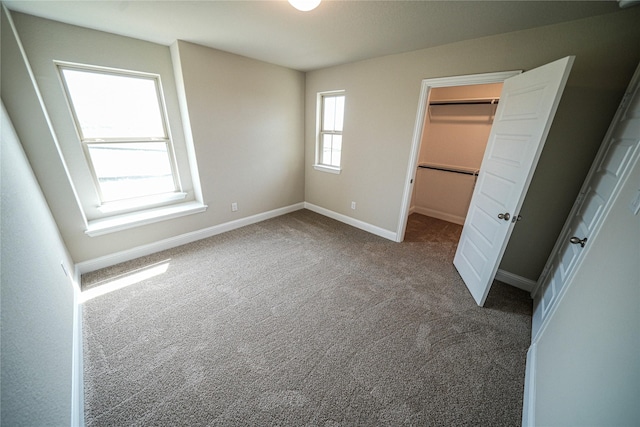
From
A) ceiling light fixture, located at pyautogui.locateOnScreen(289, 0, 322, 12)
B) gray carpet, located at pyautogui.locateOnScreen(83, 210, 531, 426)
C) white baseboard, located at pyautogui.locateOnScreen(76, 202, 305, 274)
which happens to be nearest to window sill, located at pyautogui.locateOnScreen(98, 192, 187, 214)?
white baseboard, located at pyautogui.locateOnScreen(76, 202, 305, 274)

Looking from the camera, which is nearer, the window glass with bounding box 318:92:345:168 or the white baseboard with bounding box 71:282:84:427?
the white baseboard with bounding box 71:282:84:427

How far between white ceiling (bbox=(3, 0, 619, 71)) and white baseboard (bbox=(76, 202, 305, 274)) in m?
2.16

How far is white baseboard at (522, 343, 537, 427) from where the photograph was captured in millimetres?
1184

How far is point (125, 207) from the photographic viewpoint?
254 cm

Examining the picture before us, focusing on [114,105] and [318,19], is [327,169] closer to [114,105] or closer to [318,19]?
[318,19]

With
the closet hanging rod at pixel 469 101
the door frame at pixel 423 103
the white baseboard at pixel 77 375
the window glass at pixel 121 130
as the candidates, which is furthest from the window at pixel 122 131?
the closet hanging rod at pixel 469 101

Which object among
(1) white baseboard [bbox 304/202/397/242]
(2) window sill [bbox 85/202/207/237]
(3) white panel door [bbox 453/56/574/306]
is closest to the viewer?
(3) white panel door [bbox 453/56/574/306]

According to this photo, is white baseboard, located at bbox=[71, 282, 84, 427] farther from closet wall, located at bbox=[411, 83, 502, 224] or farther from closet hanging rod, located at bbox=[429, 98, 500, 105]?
closet hanging rod, located at bbox=[429, 98, 500, 105]

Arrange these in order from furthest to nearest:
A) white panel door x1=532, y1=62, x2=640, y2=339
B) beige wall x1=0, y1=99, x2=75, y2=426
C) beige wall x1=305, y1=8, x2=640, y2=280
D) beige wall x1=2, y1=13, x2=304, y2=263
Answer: beige wall x1=2, y1=13, x2=304, y2=263
beige wall x1=305, y1=8, x2=640, y2=280
white panel door x1=532, y1=62, x2=640, y2=339
beige wall x1=0, y1=99, x2=75, y2=426

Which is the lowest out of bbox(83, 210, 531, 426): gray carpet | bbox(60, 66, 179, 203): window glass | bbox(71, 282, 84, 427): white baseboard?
bbox(83, 210, 531, 426): gray carpet

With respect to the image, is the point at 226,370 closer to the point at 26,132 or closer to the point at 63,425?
the point at 63,425

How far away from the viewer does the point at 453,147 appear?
3.62 metres

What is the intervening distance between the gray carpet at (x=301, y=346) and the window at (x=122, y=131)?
36.4 inches

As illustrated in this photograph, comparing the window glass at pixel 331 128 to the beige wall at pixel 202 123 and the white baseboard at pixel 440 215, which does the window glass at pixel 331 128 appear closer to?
the beige wall at pixel 202 123
